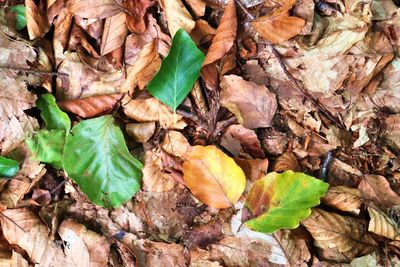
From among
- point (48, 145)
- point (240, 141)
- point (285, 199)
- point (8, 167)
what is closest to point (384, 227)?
point (285, 199)

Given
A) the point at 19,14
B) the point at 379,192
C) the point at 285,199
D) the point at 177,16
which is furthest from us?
the point at 19,14

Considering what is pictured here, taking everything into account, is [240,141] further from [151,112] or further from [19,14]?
[19,14]

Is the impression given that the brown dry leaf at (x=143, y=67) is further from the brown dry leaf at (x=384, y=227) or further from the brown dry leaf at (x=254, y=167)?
the brown dry leaf at (x=384, y=227)

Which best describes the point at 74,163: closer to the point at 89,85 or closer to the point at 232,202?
the point at 89,85

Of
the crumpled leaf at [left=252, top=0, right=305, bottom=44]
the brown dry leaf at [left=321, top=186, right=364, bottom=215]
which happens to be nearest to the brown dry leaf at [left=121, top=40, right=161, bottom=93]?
the crumpled leaf at [left=252, top=0, right=305, bottom=44]

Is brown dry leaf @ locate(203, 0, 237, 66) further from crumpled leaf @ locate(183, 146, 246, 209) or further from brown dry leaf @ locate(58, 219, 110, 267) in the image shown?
brown dry leaf @ locate(58, 219, 110, 267)

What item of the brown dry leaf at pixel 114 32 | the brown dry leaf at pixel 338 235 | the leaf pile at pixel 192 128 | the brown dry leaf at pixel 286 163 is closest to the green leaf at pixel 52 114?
the leaf pile at pixel 192 128

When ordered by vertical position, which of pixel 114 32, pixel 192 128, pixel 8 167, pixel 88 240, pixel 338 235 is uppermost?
pixel 114 32
